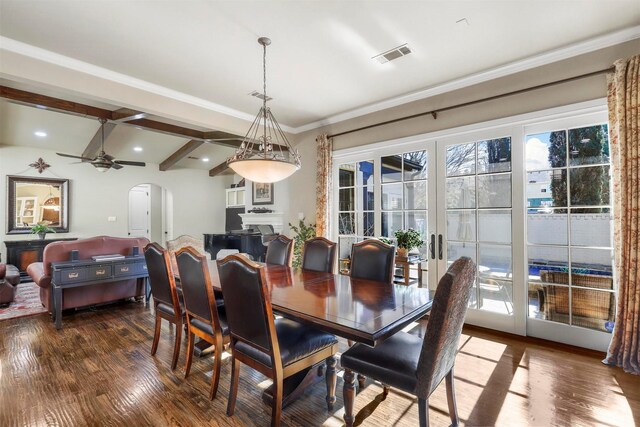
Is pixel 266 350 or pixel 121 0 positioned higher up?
pixel 121 0

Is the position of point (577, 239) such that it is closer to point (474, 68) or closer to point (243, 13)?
point (474, 68)

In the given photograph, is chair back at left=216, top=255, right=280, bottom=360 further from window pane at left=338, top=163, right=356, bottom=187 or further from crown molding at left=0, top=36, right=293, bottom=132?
window pane at left=338, top=163, right=356, bottom=187

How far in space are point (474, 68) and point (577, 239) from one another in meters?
1.99

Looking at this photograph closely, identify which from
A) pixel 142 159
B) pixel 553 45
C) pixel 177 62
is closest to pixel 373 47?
pixel 553 45

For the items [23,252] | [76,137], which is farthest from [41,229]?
[76,137]

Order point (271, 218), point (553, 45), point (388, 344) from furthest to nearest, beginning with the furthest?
point (271, 218) < point (553, 45) < point (388, 344)

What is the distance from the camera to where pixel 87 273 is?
3.86 m

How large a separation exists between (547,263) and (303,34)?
3210mm

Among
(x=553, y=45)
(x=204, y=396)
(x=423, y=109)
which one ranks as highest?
(x=553, y=45)

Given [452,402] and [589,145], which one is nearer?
[452,402]

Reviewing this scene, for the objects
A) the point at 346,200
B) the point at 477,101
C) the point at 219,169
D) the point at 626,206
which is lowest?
the point at 626,206

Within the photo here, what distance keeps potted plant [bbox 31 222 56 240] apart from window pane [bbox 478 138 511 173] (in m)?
8.07

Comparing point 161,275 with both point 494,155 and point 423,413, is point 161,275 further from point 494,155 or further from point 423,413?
point 494,155

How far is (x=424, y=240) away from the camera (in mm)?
3832
